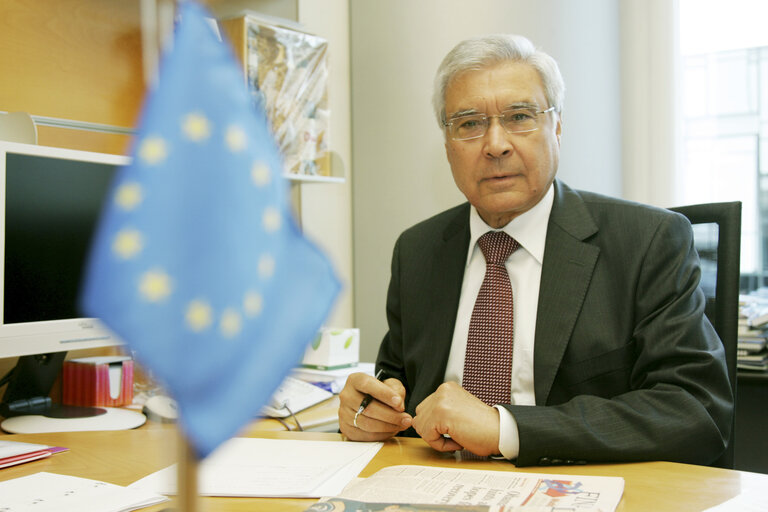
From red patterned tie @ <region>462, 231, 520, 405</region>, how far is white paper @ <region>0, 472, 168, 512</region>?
71cm

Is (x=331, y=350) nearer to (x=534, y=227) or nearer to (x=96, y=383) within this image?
(x=96, y=383)

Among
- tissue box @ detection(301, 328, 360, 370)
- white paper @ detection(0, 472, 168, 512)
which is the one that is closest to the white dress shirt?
tissue box @ detection(301, 328, 360, 370)

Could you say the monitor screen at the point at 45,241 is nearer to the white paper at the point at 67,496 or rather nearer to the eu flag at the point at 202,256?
the white paper at the point at 67,496

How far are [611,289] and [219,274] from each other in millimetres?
1155

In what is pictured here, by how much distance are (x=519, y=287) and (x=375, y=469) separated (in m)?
0.58

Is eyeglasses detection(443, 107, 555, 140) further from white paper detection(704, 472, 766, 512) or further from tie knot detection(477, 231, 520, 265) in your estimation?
white paper detection(704, 472, 766, 512)

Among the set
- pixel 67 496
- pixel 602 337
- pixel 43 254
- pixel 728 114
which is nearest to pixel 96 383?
pixel 43 254

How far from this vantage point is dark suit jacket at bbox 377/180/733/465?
1.08m

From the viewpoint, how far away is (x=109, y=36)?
6.35 ft

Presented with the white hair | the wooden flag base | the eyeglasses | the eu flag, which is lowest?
the wooden flag base

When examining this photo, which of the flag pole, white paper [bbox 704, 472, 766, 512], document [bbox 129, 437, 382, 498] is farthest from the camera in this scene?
document [bbox 129, 437, 382, 498]

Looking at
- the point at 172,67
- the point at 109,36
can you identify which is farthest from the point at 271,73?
the point at 172,67

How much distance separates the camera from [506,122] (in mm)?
1475

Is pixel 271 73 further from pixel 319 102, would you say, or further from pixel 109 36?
pixel 109 36
